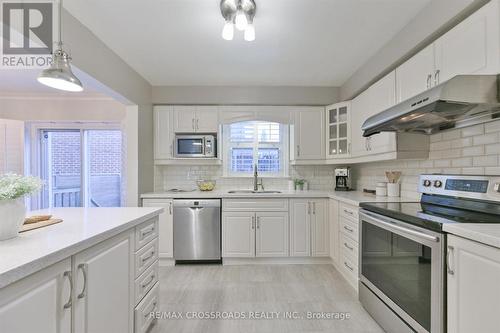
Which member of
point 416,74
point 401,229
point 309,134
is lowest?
point 401,229

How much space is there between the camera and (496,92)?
1421 mm

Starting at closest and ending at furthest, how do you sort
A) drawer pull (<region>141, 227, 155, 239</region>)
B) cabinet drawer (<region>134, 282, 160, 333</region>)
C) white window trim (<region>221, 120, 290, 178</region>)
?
cabinet drawer (<region>134, 282, 160, 333</region>) < drawer pull (<region>141, 227, 155, 239</region>) < white window trim (<region>221, 120, 290, 178</region>)

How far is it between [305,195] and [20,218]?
2.79 meters

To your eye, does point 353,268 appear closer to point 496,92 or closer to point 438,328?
point 438,328

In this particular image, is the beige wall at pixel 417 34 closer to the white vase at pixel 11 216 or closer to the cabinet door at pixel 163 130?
the cabinet door at pixel 163 130

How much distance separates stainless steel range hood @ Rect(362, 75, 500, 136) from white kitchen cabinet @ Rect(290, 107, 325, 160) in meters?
1.49

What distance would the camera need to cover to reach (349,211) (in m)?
2.71

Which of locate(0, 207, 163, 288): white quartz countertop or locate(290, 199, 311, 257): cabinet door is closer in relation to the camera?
locate(0, 207, 163, 288): white quartz countertop

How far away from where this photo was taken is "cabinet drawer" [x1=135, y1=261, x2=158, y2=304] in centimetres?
173

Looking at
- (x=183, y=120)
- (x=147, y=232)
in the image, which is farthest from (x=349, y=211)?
(x=183, y=120)

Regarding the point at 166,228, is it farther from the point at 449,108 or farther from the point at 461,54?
the point at 461,54

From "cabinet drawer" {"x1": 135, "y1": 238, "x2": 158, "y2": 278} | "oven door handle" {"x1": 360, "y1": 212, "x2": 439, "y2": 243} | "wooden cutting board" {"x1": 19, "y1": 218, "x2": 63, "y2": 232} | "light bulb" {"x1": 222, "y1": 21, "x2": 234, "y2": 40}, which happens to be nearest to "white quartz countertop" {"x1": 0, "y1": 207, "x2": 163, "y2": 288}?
"wooden cutting board" {"x1": 19, "y1": 218, "x2": 63, "y2": 232}

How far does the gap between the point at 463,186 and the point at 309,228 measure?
1867 millimetres

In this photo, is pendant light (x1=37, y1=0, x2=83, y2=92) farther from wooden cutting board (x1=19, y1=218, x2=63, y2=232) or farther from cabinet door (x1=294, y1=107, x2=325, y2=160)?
cabinet door (x1=294, y1=107, x2=325, y2=160)
